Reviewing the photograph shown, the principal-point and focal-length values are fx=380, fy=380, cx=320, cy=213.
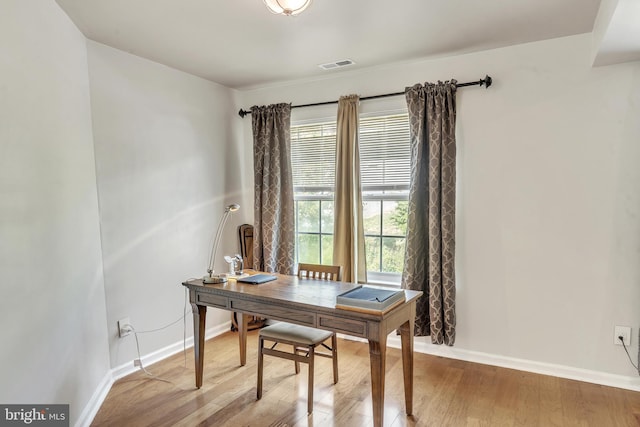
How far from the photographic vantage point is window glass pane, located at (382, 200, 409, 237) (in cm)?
338

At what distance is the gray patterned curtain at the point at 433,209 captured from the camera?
9.70 ft

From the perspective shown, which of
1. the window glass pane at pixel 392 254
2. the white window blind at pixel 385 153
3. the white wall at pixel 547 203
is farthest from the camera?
the window glass pane at pixel 392 254

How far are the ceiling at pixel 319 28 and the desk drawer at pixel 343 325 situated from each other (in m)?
1.73

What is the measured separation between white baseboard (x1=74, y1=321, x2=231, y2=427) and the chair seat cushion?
1121 mm

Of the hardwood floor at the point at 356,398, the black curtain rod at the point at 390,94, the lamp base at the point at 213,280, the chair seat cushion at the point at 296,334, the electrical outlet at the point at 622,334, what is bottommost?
the hardwood floor at the point at 356,398

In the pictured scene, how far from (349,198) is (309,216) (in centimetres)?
61

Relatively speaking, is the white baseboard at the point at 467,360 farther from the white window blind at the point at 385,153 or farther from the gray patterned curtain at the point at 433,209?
the white window blind at the point at 385,153

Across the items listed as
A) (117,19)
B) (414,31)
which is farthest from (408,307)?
(117,19)

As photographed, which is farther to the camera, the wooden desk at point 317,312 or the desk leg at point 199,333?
the desk leg at point 199,333

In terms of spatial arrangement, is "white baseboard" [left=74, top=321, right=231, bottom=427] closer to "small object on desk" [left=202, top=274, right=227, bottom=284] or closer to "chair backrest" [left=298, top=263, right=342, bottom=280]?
"small object on desk" [left=202, top=274, right=227, bottom=284]

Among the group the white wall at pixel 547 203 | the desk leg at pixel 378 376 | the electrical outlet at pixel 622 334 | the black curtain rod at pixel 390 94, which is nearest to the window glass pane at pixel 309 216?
the black curtain rod at pixel 390 94

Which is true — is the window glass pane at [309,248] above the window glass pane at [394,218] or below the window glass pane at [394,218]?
below

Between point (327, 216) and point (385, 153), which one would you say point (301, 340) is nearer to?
point (327, 216)

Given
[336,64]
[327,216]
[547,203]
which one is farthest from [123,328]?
[547,203]
